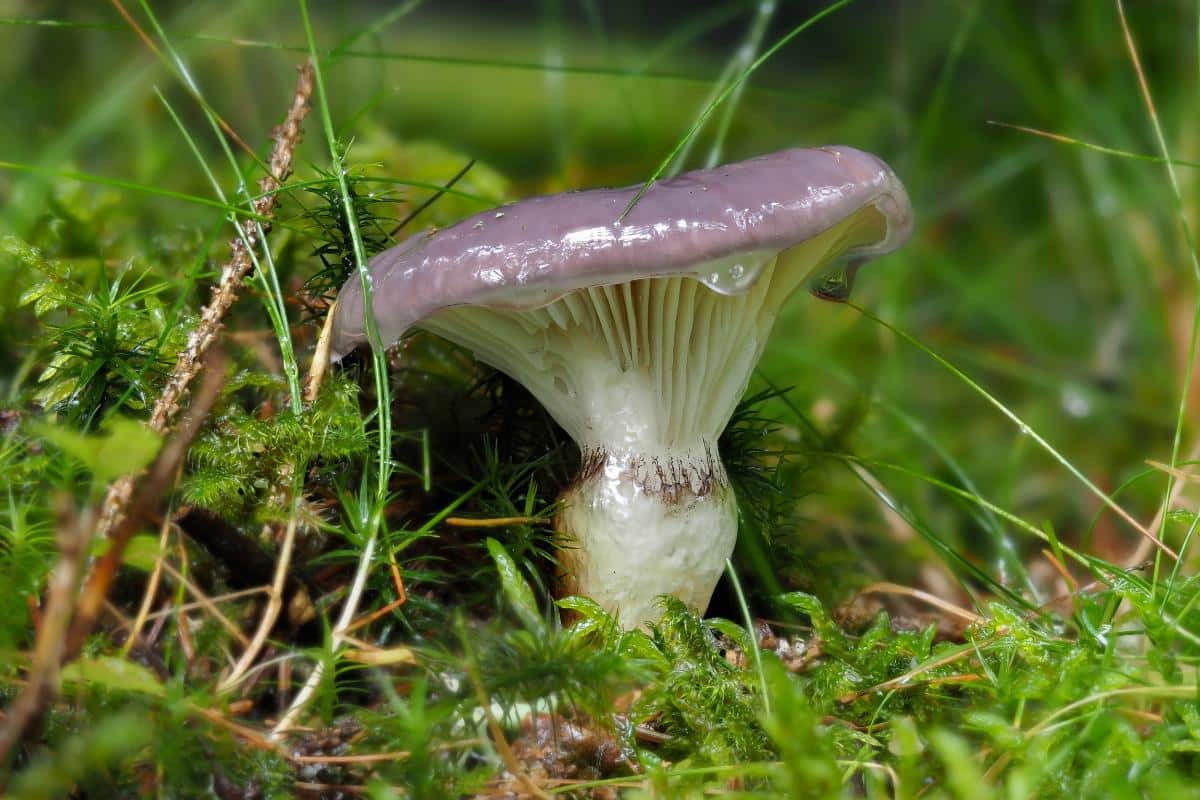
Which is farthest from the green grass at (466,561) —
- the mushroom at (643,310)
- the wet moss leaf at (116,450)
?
the mushroom at (643,310)

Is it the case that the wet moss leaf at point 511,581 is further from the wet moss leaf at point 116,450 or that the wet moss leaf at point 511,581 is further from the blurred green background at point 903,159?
the blurred green background at point 903,159

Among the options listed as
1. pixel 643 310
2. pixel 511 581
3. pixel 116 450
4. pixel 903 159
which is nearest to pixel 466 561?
pixel 511 581

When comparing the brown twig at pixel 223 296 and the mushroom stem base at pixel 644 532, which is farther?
the mushroom stem base at pixel 644 532

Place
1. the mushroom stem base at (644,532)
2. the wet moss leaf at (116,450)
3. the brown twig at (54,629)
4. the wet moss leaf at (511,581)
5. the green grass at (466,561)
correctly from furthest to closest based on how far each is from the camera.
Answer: the mushroom stem base at (644,532) < the wet moss leaf at (511,581) < the green grass at (466,561) < the wet moss leaf at (116,450) < the brown twig at (54,629)

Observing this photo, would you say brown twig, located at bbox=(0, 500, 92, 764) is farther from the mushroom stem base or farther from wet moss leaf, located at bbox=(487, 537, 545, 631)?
the mushroom stem base

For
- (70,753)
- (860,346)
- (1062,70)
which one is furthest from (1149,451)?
(70,753)

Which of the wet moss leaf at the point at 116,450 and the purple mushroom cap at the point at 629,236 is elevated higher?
the purple mushroom cap at the point at 629,236

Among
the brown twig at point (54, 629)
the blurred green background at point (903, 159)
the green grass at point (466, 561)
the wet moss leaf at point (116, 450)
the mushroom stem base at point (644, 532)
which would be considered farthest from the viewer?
the blurred green background at point (903, 159)

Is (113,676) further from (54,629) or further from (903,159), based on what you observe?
(903,159)
